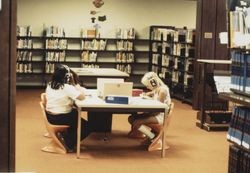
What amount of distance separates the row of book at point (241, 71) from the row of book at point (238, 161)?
0.63 metres

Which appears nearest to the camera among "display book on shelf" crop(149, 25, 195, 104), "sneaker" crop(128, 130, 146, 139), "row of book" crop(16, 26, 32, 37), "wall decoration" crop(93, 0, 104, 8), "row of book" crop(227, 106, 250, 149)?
"row of book" crop(227, 106, 250, 149)

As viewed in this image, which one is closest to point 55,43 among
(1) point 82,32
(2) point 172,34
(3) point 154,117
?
(1) point 82,32

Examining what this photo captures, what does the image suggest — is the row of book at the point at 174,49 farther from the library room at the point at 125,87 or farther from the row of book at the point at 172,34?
the row of book at the point at 172,34

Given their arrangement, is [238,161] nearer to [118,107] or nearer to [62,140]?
[118,107]

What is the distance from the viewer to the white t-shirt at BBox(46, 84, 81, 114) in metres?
7.03

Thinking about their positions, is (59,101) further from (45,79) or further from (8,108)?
(45,79)

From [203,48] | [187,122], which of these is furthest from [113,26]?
[187,122]

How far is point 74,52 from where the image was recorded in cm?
1507

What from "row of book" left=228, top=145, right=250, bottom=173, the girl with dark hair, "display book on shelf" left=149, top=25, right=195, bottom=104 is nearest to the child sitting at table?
the girl with dark hair

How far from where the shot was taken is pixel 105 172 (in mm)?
6242

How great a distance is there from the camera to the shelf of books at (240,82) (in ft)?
15.2

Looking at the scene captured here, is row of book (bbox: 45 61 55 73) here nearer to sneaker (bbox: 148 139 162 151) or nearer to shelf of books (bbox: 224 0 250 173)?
sneaker (bbox: 148 139 162 151)

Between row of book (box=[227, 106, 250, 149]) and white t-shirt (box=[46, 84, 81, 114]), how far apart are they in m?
2.60

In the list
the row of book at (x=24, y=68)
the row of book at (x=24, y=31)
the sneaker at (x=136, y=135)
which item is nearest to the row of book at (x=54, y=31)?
the row of book at (x=24, y=31)
